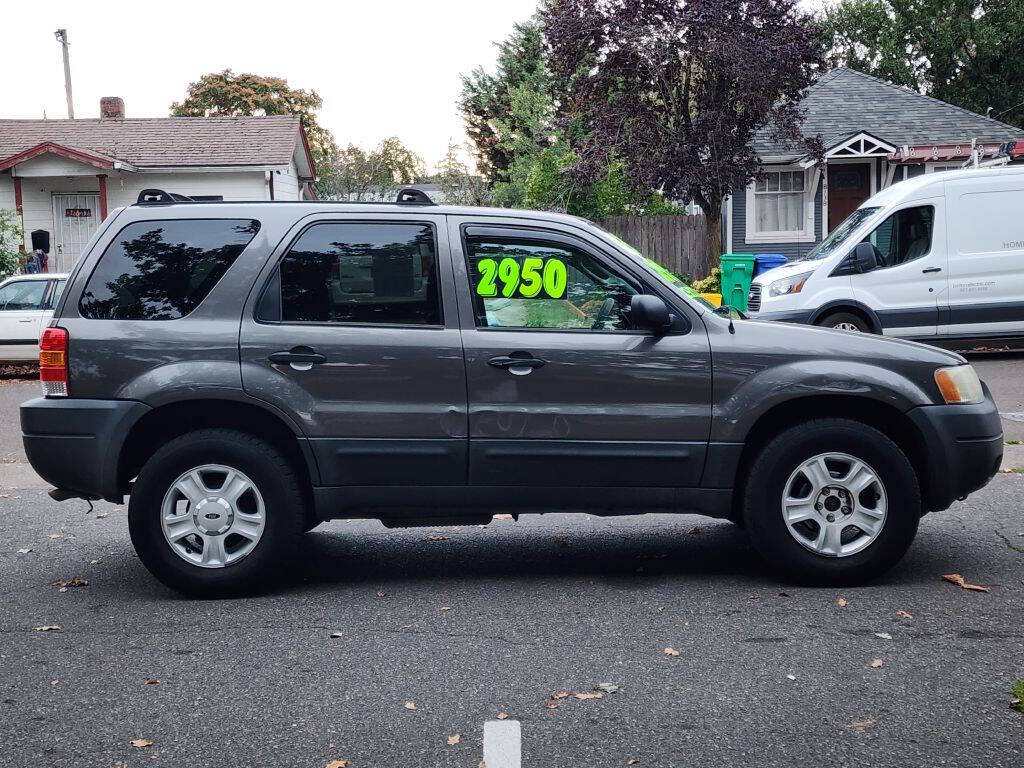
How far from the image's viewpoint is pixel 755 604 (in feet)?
18.0

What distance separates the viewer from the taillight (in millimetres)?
5625

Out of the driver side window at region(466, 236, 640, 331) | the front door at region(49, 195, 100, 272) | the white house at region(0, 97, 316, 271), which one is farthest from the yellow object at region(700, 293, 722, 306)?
the front door at region(49, 195, 100, 272)

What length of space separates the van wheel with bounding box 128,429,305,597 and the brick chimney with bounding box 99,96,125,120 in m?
32.9

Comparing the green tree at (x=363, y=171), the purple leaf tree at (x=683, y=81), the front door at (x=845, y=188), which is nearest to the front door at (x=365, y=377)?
the purple leaf tree at (x=683, y=81)

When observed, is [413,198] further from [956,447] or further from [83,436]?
[956,447]

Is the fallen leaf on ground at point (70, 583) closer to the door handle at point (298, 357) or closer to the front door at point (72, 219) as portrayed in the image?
the door handle at point (298, 357)

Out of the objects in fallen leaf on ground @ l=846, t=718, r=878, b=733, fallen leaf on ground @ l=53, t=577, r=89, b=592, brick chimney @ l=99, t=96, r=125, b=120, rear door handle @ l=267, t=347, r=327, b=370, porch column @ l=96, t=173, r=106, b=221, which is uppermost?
brick chimney @ l=99, t=96, r=125, b=120

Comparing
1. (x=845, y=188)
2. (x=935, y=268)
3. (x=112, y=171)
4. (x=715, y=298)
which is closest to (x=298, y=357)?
(x=935, y=268)

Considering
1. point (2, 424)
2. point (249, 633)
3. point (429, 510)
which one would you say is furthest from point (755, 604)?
point (2, 424)

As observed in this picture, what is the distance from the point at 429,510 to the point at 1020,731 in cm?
288

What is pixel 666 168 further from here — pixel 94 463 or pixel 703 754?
pixel 703 754

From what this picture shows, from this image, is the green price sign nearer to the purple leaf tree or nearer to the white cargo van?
the white cargo van

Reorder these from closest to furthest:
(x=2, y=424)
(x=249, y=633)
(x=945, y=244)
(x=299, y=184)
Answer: (x=249, y=633)
(x=2, y=424)
(x=945, y=244)
(x=299, y=184)

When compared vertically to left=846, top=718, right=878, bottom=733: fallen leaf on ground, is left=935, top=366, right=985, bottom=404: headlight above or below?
above
